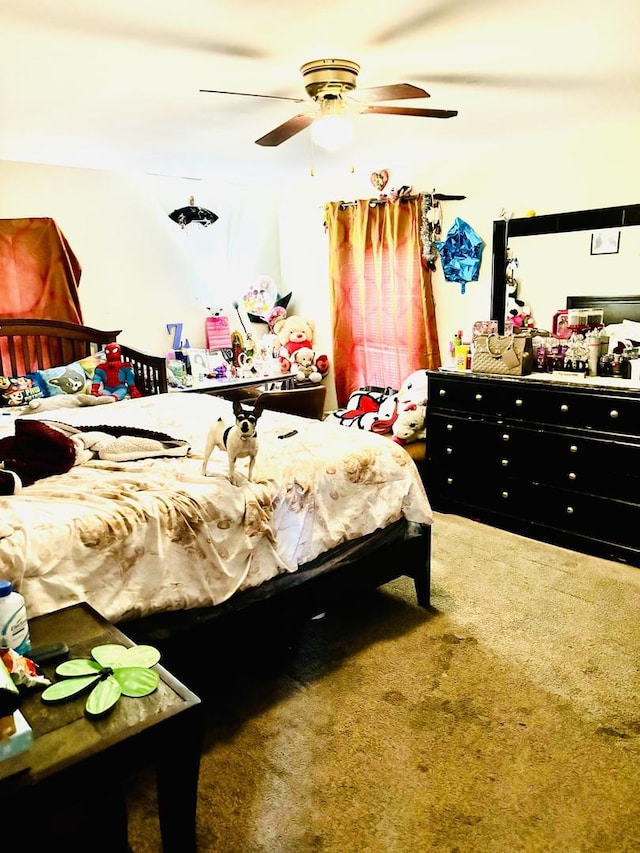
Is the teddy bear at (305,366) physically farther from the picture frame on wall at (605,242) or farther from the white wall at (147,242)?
the picture frame on wall at (605,242)

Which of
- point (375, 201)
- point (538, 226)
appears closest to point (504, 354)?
point (538, 226)

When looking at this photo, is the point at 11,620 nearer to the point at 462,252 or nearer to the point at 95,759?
the point at 95,759

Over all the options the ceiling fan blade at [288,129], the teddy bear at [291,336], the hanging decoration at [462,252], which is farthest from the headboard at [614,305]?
the teddy bear at [291,336]

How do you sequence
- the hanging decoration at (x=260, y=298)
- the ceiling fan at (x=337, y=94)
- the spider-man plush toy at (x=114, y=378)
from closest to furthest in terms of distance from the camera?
the ceiling fan at (x=337, y=94)
the spider-man plush toy at (x=114, y=378)
the hanging decoration at (x=260, y=298)

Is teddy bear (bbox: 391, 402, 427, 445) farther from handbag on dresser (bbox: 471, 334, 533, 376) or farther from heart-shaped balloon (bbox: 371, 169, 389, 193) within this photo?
heart-shaped balloon (bbox: 371, 169, 389, 193)

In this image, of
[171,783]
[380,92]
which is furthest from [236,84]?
[171,783]

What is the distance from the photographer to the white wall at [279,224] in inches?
137

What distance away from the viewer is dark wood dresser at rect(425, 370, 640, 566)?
307cm

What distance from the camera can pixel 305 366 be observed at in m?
5.11

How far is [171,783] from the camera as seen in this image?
1.34m

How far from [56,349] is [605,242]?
11.6ft

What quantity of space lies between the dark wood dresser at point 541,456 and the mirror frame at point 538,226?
68 centimetres

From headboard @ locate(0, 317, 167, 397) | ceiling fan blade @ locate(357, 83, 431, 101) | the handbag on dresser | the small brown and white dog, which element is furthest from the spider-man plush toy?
ceiling fan blade @ locate(357, 83, 431, 101)

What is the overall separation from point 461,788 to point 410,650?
69cm
